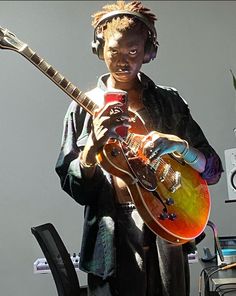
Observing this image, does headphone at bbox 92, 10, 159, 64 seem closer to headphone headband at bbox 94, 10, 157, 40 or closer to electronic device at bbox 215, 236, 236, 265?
headphone headband at bbox 94, 10, 157, 40

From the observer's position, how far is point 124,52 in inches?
43.7

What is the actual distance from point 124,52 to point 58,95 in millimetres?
1579

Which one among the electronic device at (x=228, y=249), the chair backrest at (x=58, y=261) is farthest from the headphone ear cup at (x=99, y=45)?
the electronic device at (x=228, y=249)

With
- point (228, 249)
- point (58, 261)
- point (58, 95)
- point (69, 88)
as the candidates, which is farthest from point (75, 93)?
point (58, 95)

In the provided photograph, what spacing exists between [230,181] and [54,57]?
121 cm

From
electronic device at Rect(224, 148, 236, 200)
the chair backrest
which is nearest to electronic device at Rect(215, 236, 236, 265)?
electronic device at Rect(224, 148, 236, 200)

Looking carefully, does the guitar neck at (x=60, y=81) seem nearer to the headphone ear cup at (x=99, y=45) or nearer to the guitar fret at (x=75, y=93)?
→ the guitar fret at (x=75, y=93)

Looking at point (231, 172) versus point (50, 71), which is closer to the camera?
point (50, 71)

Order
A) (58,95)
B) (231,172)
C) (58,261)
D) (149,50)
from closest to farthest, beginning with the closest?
(149,50) → (58,261) → (231,172) → (58,95)

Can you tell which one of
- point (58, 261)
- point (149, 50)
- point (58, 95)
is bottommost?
point (58, 261)

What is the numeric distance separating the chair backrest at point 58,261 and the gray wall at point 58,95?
0.55 meters

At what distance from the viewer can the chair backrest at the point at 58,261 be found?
6.29 ft

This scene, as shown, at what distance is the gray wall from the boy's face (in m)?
1.51

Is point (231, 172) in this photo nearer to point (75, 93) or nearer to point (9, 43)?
point (75, 93)
